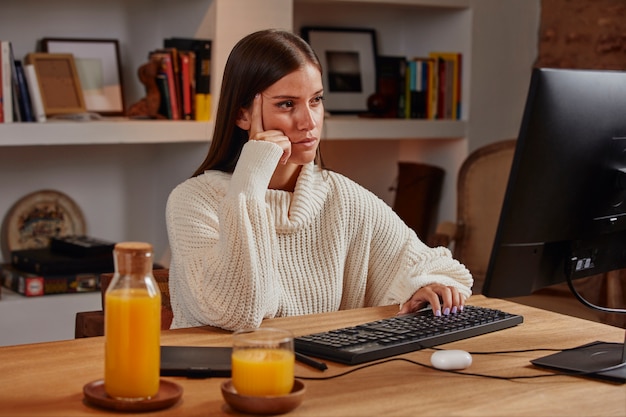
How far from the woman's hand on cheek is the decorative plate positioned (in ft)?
5.12

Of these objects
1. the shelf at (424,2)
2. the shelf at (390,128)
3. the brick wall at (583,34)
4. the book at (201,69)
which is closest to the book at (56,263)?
the book at (201,69)

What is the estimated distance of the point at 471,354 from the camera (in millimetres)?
1562

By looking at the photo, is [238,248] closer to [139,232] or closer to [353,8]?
[139,232]

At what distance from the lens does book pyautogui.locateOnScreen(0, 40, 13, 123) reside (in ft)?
9.82

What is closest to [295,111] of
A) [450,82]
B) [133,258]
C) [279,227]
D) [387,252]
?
[279,227]

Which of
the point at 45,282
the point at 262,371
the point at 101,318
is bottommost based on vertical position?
the point at 45,282

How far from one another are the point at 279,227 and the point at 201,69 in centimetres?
150

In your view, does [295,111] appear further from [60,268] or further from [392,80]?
[392,80]

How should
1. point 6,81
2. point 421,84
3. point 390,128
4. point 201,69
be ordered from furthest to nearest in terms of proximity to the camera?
point 421,84, point 390,128, point 201,69, point 6,81

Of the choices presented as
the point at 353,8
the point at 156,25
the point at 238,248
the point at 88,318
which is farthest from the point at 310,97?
the point at 353,8

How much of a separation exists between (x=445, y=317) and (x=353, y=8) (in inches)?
99.0

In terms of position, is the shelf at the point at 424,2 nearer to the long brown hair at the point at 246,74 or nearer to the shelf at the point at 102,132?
the shelf at the point at 102,132

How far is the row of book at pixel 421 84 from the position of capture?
3.91m

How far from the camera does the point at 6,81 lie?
300 cm
